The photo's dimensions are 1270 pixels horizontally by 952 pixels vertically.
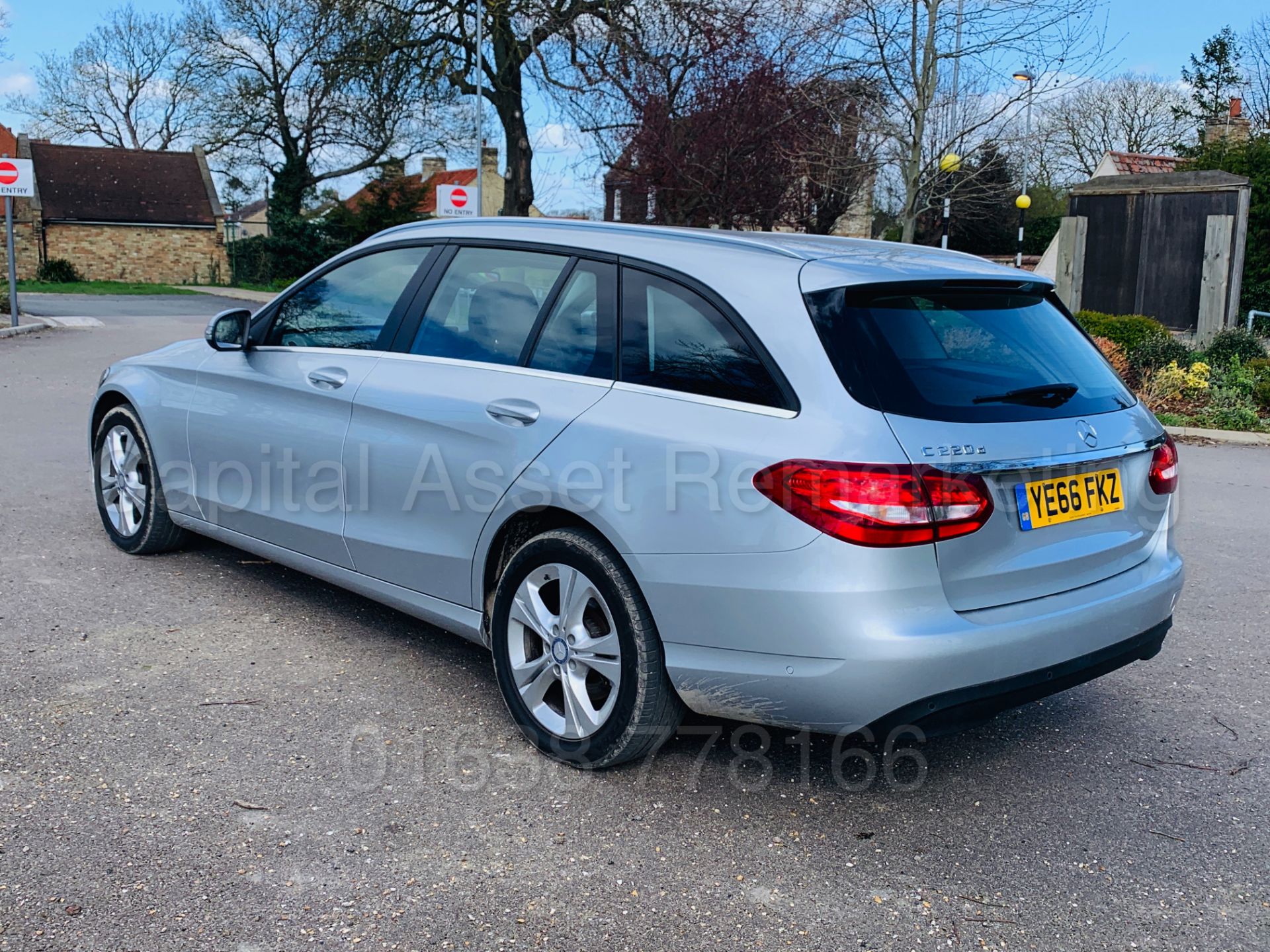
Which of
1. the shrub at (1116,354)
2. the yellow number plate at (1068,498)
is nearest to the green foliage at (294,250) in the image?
the shrub at (1116,354)

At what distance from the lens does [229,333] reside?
509 centimetres

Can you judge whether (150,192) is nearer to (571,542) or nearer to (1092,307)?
(1092,307)

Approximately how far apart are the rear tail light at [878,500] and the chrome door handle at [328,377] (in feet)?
6.85

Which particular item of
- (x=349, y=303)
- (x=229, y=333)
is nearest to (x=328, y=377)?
(x=349, y=303)

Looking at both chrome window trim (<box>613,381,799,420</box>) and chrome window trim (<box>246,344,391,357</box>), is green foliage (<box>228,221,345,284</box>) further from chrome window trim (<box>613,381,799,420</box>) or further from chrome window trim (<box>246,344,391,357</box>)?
chrome window trim (<box>613,381,799,420</box>)

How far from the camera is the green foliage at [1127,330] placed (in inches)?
547

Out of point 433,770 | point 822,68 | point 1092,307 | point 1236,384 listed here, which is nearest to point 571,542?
point 433,770

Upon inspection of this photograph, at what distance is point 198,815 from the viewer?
3.28m

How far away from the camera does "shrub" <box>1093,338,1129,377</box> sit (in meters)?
13.1

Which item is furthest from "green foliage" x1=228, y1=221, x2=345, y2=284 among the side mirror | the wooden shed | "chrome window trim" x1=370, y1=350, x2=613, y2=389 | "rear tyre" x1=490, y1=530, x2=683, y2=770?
"rear tyre" x1=490, y1=530, x2=683, y2=770

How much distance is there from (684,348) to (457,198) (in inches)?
747

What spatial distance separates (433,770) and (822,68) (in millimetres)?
13637

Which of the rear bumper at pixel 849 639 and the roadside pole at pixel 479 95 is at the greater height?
→ the roadside pole at pixel 479 95

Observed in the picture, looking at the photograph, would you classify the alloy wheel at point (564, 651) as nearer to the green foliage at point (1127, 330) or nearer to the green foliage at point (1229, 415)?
the green foliage at point (1229, 415)
